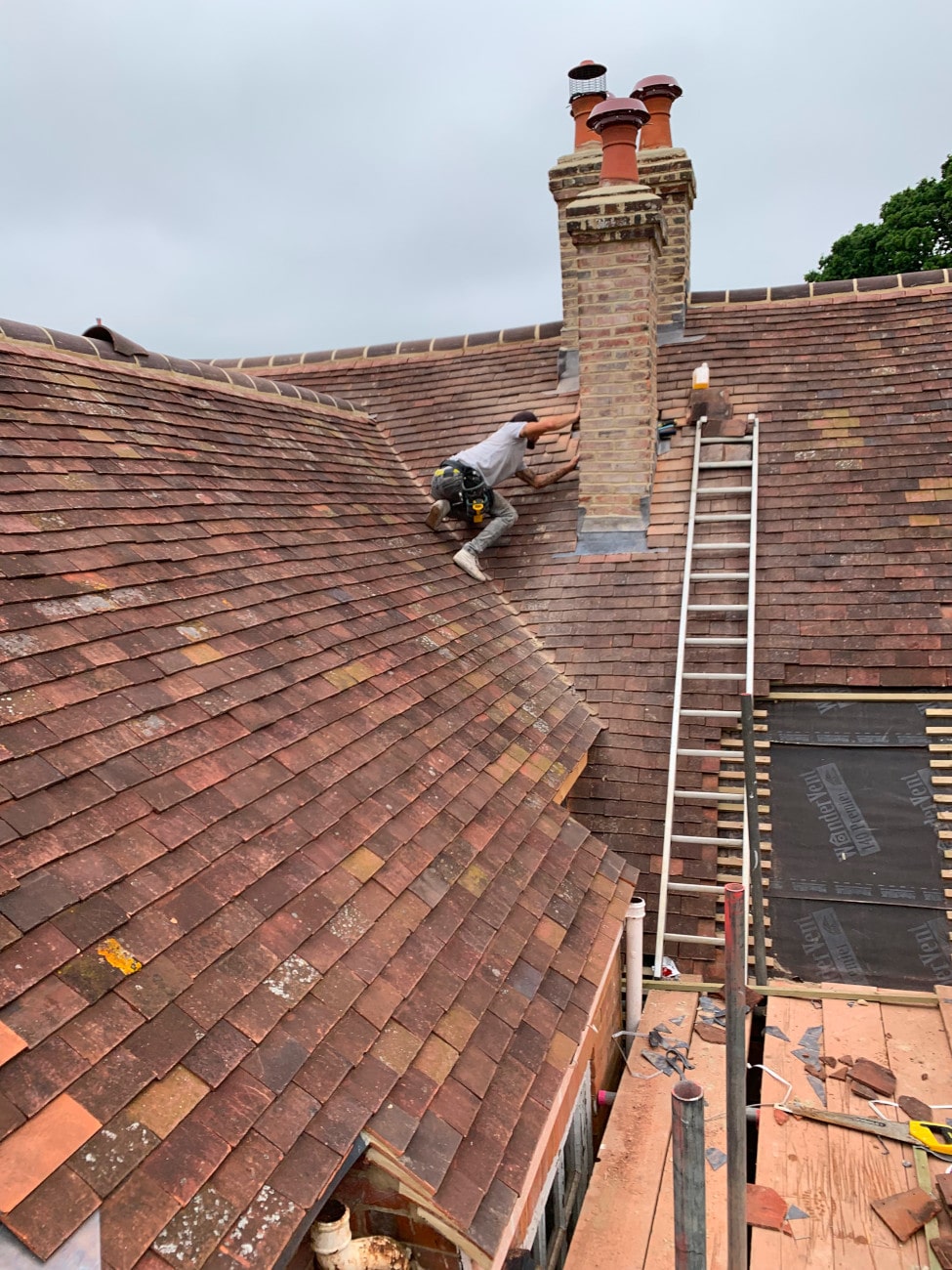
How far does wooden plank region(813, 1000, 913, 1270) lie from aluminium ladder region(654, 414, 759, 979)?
103 centimetres

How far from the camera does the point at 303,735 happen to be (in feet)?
12.1

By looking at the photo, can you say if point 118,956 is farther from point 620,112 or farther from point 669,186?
point 669,186

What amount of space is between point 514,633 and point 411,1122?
4.52 metres

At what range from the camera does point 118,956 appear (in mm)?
2283

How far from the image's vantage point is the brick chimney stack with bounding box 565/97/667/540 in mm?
7102

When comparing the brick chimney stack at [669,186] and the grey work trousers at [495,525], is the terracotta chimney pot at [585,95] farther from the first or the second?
the grey work trousers at [495,525]

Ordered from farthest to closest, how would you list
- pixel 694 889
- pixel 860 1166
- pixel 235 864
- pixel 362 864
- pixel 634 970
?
pixel 694 889, pixel 634 970, pixel 860 1166, pixel 362 864, pixel 235 864

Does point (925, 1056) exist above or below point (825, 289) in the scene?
below

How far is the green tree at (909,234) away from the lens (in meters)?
23.3

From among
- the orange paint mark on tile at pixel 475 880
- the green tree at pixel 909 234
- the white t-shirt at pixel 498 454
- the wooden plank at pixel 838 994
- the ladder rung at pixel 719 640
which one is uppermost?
the green tree at pixel 909 234

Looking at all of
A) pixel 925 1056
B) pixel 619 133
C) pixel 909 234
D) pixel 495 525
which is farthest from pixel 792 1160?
pixel 909 234

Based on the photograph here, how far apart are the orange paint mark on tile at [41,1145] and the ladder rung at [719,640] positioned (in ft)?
17.3

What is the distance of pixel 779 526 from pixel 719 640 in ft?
4.49

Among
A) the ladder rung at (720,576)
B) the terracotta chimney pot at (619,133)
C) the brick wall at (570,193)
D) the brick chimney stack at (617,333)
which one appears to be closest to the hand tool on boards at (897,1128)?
the ladder rung at (720,576)
